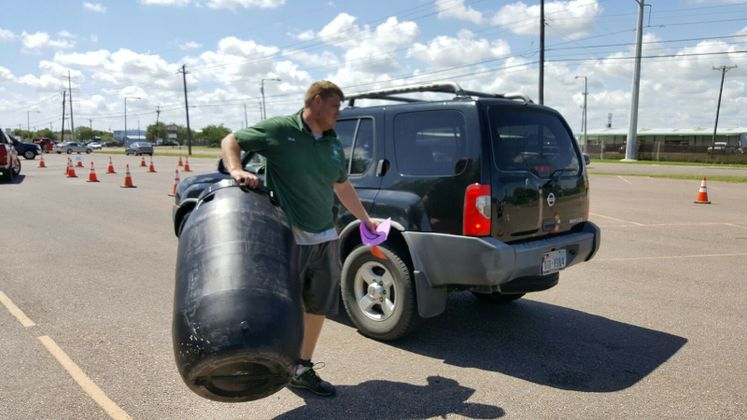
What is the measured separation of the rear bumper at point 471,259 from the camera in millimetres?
3998

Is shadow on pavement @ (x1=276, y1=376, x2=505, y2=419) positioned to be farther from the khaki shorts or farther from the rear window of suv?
the rear window of suv

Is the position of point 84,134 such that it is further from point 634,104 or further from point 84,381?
point 84,381

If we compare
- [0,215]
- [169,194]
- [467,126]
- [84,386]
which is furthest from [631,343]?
[169,194]

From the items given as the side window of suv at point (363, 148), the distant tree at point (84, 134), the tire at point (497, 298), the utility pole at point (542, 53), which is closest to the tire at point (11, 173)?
the side window of suv at point (363, 148)

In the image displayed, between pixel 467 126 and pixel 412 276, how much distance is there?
1.18 meters

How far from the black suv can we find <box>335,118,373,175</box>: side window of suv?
0.03 ft

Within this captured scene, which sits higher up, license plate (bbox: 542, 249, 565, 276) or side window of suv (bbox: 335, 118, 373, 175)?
side window of suv (bbox: 335, 118, 373, 175)

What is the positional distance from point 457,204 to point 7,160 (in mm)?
19206

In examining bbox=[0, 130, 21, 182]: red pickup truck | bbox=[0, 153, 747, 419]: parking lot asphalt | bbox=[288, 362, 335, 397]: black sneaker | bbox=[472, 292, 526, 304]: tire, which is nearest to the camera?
bbox=[0, 153, 747, 419]: parking lot asphalt

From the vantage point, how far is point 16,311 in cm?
523

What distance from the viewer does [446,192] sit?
13.9 ft

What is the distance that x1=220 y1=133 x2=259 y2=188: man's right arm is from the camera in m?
3.21

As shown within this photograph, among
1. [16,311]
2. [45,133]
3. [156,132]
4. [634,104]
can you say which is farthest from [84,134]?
[16,311]

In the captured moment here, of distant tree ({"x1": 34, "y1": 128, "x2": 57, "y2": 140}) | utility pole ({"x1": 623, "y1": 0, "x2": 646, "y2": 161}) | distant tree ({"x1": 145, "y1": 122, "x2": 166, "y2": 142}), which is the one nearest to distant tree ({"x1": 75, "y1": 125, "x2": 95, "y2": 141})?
distant tree ({"x1": 34, "y1": 128, "x2": 57, "y2": 140})
